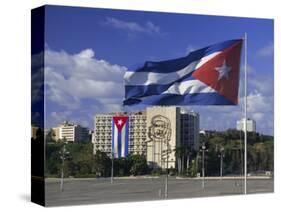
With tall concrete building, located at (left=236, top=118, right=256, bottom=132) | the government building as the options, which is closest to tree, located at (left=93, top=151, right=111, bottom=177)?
the government building

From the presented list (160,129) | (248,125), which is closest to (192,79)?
(160,129)

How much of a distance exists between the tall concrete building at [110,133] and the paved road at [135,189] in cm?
64

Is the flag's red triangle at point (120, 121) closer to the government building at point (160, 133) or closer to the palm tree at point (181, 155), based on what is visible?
the government building at point (160, 133)

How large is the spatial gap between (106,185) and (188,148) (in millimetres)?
1982

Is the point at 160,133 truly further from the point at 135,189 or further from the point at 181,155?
the point at 135,189

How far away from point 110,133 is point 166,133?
1.26m

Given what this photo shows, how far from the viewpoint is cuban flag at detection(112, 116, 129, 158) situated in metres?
17.3

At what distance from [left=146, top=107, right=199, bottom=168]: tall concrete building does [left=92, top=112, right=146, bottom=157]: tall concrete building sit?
14 cm

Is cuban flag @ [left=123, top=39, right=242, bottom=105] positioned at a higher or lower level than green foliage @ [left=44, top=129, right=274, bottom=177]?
higher

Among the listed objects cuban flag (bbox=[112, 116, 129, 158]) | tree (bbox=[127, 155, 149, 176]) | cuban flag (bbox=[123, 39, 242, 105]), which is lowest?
tree (bbox=[127, 155, 149, 176])

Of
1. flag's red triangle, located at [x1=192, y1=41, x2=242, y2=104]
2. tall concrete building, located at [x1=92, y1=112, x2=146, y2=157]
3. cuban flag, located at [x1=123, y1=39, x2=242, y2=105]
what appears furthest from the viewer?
flag's red triangle, located at [x1=192, y1=41, x2=242, y2=104]

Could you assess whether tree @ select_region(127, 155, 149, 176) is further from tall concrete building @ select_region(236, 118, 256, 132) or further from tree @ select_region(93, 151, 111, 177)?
tall concrete building @ select_region(236, 118, 256, 132)

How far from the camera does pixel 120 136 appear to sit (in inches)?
686

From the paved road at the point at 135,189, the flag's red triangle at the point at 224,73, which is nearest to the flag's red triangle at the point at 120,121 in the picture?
the paved road at the point at 135,189
